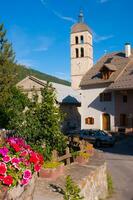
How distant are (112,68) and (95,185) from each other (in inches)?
1229

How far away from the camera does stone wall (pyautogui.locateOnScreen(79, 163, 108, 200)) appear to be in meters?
10.8

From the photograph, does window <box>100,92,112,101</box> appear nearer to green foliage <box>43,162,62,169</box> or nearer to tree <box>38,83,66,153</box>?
tree <box>38,83,66,153</box>

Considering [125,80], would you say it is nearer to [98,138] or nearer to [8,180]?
[98,138]

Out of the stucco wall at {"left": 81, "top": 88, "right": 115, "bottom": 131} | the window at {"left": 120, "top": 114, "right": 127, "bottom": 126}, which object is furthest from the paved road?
the stucco wall at {"left": 81, "top": 88, "right": 115, "bottom": 131}

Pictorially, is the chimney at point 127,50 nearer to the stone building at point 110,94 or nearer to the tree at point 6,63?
the stone building at point 110,94

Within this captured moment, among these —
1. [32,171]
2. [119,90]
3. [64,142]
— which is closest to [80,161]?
[64,142]

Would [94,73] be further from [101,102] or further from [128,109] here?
[128,109]

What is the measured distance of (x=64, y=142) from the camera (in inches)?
535

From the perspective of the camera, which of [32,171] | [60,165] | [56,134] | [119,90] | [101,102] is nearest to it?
[32,171]

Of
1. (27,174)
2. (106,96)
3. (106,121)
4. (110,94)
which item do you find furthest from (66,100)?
(27,174)

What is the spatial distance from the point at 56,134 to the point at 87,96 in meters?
31.3

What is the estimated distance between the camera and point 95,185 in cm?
1230

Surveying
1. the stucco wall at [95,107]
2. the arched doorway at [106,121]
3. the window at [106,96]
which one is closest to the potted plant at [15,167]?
the stucco wall at [95,107]

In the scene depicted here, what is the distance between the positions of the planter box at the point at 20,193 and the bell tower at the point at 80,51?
171 feet
